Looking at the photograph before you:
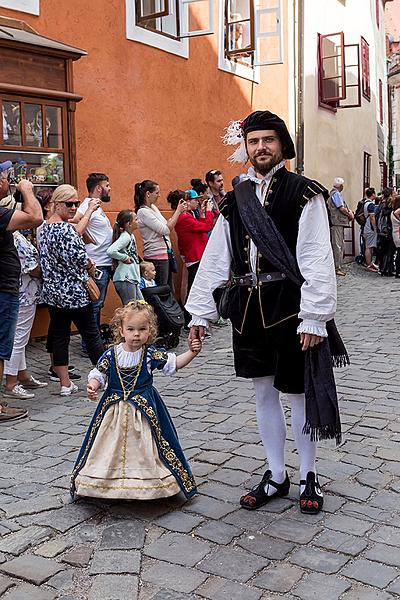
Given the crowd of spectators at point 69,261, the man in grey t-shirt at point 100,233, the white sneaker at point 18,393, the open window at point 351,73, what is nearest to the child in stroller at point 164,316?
the crowd of spectators at point 69,261

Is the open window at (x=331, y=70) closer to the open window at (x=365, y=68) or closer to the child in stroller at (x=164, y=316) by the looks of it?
the open window at (x=365, y=68)

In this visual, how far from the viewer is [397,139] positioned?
40.6 metres

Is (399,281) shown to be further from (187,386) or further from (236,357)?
(236,357)

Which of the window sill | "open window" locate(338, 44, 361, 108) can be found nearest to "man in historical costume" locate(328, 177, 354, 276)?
the window sill

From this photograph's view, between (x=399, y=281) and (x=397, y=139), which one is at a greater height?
(x=397, y=139)

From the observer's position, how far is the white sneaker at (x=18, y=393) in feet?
20.5

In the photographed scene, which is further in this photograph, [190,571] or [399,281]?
[399,281]

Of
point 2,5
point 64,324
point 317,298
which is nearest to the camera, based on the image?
point 317,298

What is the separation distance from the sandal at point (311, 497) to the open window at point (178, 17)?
7410 mm

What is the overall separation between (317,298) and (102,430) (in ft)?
4.18

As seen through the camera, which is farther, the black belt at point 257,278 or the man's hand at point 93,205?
the man's hand at point 93,205

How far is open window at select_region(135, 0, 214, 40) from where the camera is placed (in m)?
10.1

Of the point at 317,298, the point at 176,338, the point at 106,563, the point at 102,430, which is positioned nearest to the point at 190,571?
the point at 106,563

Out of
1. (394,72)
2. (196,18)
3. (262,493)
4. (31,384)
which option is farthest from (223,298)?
(394,72)
